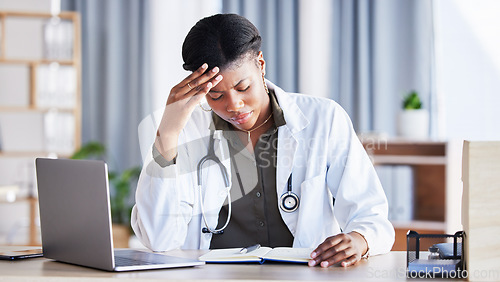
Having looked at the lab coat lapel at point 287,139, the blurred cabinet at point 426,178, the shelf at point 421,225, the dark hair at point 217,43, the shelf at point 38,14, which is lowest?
the shelf at point 421,225

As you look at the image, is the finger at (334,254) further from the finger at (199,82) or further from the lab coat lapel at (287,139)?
the finger at (199,82)

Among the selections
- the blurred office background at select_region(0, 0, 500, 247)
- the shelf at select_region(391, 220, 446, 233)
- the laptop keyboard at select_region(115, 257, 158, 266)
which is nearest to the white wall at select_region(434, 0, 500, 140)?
the blurred office background at select_region(0, 0, 500, 247)

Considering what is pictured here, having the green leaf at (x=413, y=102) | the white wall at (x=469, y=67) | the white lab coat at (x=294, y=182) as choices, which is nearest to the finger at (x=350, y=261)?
the white lab coat at (x=294, y=182)

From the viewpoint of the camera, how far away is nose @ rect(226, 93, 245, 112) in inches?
68.6

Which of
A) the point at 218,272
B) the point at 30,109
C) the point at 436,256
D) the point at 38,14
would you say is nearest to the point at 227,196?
the point at 218,272

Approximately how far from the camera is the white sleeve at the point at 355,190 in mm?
1620

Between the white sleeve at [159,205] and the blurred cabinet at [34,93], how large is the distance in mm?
2957

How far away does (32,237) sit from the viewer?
4.59m

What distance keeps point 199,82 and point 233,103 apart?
0.12 metres

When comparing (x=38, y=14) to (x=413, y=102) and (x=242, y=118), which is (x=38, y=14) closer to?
(x=413, y=102)

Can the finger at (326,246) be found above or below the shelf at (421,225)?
above

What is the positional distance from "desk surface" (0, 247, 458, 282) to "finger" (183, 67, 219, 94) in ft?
1.59

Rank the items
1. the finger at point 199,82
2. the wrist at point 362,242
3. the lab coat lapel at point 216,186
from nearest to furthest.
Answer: the wrist at point 362,242
the finger at point 199,82
the lab coat lapel at point 216,186

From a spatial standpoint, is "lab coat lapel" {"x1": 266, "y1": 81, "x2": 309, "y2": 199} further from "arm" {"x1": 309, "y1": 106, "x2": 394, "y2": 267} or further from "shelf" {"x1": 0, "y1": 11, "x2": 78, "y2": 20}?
"shelf" {"x1": 0, "y1": 11, "x2": 78, "y2": 20}
